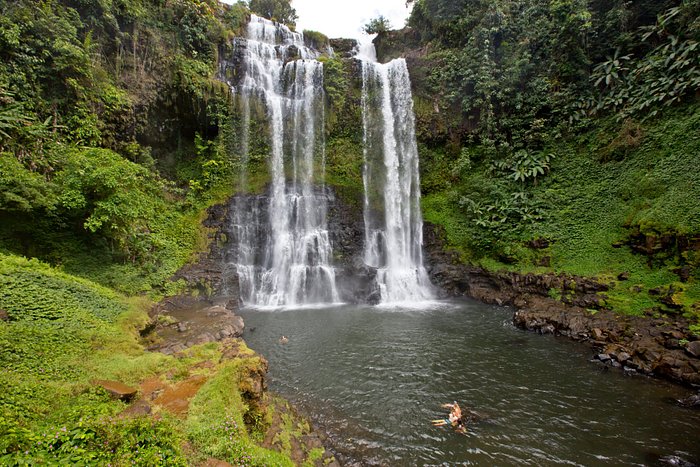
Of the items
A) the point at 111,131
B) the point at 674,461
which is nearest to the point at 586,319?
the point at 674,461

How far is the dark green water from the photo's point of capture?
6.05 meters

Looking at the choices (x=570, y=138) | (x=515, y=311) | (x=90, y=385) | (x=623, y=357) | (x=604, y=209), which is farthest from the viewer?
(x=570, y=138)

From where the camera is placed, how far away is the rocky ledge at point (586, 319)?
8750 millimetres

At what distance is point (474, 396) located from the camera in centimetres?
782

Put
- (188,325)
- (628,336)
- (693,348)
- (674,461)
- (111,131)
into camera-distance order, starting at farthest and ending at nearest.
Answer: (111,131) < (188,325) < (628,336) < (693,348) < (674,461)

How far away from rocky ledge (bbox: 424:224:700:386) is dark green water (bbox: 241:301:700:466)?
574mm

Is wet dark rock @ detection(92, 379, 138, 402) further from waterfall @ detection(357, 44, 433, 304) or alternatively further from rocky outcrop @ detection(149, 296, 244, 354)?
waterfall @ detection(357, 44, 433, 304)

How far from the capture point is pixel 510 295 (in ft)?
51.7

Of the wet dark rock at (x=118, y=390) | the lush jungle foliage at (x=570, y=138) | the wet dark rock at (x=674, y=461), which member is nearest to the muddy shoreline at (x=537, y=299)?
the lush jungle foliage at (x=570, y=138)

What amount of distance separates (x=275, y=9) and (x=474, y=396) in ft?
121

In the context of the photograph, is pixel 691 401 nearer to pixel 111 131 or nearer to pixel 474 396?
pixel 474 396

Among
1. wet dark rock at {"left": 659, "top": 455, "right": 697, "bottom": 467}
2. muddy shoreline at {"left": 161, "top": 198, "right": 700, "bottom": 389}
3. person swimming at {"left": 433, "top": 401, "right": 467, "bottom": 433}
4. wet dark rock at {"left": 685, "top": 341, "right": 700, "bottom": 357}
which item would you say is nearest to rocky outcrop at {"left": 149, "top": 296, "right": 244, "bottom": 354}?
muddy shoreline at {"left": 161, "top": 198, "right": 700, "bottom": 389}

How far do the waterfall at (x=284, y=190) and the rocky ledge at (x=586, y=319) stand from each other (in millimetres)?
7549

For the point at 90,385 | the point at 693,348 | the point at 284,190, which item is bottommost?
the point at 693,348
